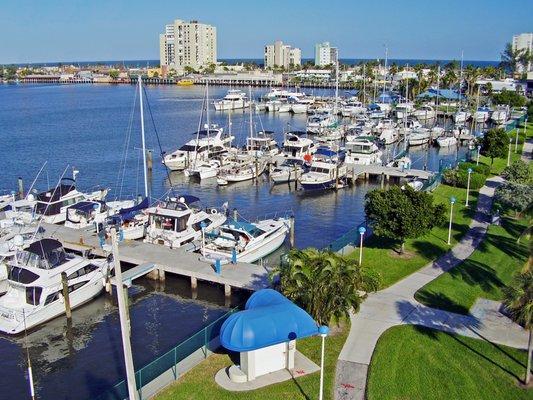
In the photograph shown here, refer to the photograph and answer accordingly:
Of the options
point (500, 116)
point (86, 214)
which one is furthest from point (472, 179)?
point (500, 116)

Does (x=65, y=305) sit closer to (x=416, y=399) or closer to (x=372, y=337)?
(x=372, y=337)

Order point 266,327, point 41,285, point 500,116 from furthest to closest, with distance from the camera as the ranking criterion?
point 500,116 → point 41,285 → point 266,327

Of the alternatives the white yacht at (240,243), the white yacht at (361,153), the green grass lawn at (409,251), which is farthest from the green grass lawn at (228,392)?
the white yacht at (361,153)

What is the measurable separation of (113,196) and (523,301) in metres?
46.5

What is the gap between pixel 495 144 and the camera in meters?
62.9

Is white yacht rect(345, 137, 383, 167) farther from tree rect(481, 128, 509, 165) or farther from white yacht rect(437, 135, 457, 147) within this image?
white yacht rect(437, 135, 457, 147)

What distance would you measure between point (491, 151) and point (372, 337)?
1753 inches

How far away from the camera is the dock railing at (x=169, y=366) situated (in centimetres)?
2092

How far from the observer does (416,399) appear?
2030 cm

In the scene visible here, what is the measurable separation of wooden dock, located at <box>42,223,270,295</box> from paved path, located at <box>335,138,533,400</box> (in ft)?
22.9

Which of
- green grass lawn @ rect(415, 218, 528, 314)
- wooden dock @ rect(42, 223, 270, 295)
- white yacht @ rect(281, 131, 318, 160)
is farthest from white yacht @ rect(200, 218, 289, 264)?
white yacht @ rect(281, 131, 318, 160)

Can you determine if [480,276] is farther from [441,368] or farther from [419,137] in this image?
[419,137]

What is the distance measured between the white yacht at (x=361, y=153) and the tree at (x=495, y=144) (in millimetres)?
12582

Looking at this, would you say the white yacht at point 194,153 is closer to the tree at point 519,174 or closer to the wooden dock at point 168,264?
the wooden dock at point 168,264
